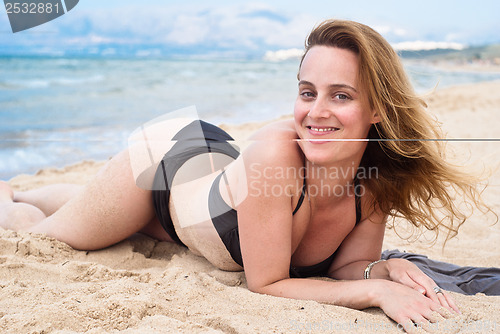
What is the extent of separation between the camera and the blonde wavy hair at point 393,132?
62.0 inches

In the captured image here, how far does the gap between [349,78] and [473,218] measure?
183cm

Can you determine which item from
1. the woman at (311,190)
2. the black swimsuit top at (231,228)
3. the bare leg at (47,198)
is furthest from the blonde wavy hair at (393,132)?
the bare leg at (47,198)

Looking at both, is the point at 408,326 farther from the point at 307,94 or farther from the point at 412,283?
the point at 307,94

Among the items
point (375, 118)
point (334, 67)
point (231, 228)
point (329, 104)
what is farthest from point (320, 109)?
point (231, 228)

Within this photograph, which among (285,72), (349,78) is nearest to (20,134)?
(349,78)

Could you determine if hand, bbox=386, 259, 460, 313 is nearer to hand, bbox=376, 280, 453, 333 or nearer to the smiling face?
hand, bbox=376, 280, 453, 333

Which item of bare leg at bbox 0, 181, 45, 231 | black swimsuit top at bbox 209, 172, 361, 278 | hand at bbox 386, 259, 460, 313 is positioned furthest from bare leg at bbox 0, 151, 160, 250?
hand at bbox 386, 259, 460, 313

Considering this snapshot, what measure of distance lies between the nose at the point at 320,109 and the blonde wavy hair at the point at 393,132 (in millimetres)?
154

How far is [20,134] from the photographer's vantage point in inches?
215

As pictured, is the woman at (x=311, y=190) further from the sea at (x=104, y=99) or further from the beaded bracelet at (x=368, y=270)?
the sea at (x=104, y=99)

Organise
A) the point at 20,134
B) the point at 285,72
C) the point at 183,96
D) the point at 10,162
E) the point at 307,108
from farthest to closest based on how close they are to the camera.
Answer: the point at 285,72 → the point at 183,96 → the point at 20,134 → the point at 10,162 → the point at 307,108

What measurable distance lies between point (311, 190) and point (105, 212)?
956mm

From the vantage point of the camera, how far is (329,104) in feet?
5.14

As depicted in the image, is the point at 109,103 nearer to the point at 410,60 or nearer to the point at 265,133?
the point at 265,133
